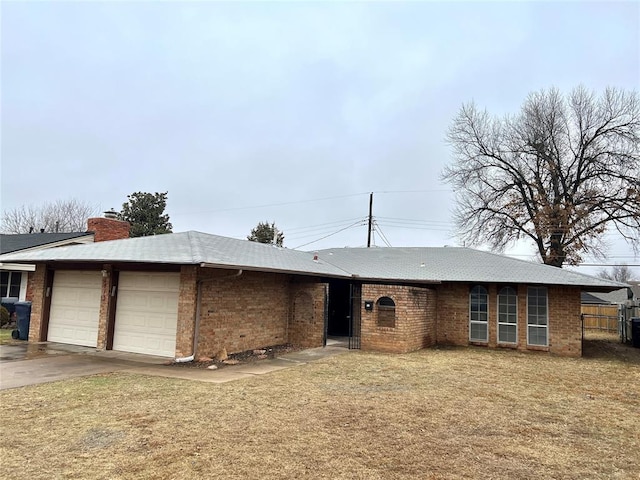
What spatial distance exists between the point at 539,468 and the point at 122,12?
14.0m

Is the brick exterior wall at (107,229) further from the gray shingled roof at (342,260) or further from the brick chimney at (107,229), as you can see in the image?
the gray shingled roof at (342,260)

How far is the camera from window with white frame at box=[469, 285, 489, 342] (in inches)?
597

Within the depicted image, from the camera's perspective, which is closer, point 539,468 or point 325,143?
point 539,468

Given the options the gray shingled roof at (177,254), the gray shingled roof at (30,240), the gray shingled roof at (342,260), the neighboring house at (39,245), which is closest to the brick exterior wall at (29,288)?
the neighboring house at (39,245)

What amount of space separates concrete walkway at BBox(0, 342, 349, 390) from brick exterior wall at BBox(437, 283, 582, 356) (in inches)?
216

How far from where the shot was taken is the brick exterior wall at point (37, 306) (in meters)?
13.2

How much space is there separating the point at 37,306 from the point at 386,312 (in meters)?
11.2

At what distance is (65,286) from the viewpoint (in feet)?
43.7

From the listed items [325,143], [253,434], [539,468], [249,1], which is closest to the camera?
[539,468]

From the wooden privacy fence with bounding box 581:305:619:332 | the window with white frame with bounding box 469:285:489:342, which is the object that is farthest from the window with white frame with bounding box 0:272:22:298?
the wooden privacy fence with bounding box 581:305:619:332

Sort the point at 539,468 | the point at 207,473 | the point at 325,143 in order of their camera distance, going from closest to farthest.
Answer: the point at 207,473, the point at 539,468, the point at 325,143

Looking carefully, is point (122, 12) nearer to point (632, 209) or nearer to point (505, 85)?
point (505, 85)

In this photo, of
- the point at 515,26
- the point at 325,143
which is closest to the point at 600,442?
the point at 515,26

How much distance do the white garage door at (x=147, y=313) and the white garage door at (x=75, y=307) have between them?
3.40 ft
